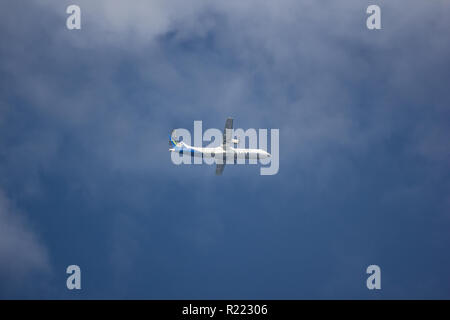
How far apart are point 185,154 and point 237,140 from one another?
9.09 metres

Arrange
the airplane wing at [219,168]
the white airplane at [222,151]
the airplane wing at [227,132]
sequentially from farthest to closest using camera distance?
the airplane wing at [219,168] < the white airplane at [222,151] < the airplane wing at [227,132]

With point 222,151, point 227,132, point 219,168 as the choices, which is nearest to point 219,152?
point 222,151

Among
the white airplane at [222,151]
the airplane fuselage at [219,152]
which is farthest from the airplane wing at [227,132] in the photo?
the airplane fuselage at [219,152]

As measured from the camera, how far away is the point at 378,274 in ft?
301

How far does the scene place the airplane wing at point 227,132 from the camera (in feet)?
277

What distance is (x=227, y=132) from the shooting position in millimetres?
85750

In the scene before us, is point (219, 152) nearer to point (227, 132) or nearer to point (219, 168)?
point (227, 132)

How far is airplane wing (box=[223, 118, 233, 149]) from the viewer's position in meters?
84.4

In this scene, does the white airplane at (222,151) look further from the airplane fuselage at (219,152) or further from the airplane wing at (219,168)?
the airplane wing at (219,168)
